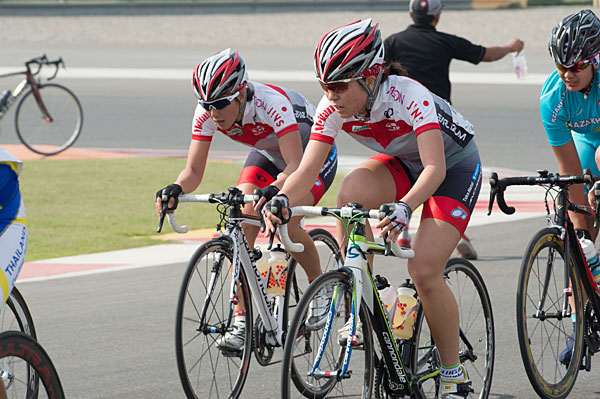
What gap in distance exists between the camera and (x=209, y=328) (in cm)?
569

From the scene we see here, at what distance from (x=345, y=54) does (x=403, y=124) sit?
0.54 meters

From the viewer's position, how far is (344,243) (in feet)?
17.7

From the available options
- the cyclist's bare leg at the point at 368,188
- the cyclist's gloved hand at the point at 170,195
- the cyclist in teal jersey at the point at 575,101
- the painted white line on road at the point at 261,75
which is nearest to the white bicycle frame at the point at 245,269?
the cyclist's gloved hand at the point at 170,195

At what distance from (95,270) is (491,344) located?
464 centimetres

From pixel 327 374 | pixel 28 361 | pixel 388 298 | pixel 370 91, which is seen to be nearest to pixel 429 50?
pixel 370 91

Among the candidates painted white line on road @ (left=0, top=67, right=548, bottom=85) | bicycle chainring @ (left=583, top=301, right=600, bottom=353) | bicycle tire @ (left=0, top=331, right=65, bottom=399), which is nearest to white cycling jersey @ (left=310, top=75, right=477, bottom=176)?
bicycle chainring @ (left=583, top=301, right=600, bottom=353)

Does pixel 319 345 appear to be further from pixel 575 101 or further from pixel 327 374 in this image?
pixel 575 101

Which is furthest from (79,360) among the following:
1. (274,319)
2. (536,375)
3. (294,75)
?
(294,75)

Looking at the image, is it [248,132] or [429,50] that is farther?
[429,50]

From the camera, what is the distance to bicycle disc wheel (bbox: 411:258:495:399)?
17.8 ft

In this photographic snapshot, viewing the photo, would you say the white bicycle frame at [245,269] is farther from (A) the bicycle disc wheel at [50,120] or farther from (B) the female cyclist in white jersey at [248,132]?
(A) the bicycle disc wheel at [50,120]

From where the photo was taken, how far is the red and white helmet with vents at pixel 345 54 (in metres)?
5.01

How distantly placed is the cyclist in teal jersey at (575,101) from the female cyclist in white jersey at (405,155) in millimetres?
639

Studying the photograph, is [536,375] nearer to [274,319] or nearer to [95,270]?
[274,319]
